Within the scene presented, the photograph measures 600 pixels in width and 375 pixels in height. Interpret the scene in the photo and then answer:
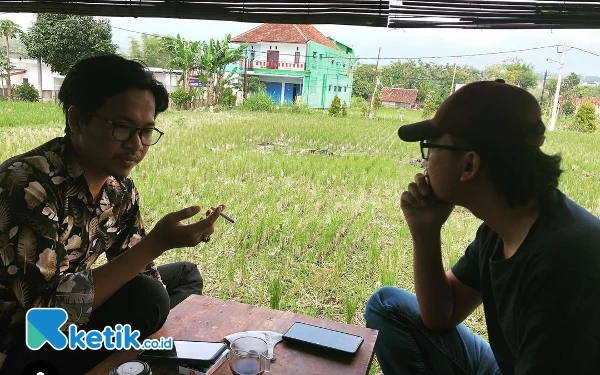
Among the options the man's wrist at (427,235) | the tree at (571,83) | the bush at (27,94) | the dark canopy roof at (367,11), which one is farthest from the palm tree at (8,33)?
the man's wrist at (427,235)

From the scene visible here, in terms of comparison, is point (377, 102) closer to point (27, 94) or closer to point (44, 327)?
point (44, 327)

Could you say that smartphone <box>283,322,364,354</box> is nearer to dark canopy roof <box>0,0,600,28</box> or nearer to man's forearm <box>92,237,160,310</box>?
man's forearm <box>92,237,160,310</box>

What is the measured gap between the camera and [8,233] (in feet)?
3.24

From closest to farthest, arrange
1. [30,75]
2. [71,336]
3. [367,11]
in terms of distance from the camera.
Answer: [71,336], [367,11], [30,75]

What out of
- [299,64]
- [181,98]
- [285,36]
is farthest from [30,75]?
[299,64]

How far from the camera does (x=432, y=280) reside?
124 centimetres

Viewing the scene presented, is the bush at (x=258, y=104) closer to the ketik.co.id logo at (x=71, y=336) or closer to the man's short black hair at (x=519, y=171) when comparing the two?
the ketik.co.id logo at (x=71, y=336)

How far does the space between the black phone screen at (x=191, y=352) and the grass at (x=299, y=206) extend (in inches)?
35.2

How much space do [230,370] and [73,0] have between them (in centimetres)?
137

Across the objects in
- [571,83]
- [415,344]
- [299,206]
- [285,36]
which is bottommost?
[299,206]

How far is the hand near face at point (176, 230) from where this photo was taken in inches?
45.4

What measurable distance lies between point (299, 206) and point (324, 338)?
Answer: 2285 millimetres

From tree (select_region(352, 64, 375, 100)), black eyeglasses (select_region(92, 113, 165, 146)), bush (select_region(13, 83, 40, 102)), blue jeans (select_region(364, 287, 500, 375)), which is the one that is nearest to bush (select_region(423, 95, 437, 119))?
blue jeans (select_region(364, 287, 500, 375))

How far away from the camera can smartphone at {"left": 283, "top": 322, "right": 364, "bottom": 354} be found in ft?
3.76
